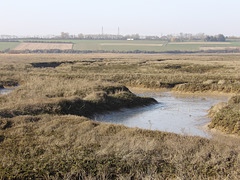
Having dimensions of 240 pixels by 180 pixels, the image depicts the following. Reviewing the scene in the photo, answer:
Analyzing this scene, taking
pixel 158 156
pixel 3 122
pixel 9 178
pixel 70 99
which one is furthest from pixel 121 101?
A: pixel 9 178

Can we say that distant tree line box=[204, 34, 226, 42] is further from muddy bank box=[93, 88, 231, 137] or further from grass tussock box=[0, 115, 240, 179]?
grass tussock box=[0, 115, 240, 179]

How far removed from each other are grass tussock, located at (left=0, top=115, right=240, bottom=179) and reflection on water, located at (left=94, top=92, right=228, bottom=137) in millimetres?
3643

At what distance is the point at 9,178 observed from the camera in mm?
7641

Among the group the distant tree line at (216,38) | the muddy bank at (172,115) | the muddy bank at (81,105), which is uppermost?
the muddy bank at (81,105)

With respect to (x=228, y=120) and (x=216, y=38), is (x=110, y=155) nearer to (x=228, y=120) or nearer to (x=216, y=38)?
(x=228, y=120)

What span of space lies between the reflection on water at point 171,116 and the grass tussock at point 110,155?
12.0 ft

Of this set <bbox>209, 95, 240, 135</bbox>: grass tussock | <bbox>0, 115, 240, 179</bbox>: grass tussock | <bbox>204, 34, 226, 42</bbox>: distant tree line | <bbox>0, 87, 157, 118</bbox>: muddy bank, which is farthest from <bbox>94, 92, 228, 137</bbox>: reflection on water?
<bbox>204, 34, 226, 42</bbox>: distant tree line

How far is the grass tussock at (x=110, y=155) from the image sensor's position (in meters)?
7.92

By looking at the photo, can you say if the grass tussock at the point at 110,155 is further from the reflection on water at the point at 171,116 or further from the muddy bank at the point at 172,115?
the reflection on water at the point at 171,116

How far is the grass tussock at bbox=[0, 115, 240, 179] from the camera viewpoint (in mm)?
7922

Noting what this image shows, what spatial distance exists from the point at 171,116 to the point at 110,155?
10893mm

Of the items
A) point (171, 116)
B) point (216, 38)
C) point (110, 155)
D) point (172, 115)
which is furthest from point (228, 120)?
point (216, 38)

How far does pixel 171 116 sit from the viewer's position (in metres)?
19.4

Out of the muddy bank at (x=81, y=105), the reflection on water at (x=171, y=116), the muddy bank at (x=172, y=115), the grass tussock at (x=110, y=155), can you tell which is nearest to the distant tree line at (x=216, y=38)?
the muddy bank at (x=172, y=115)
